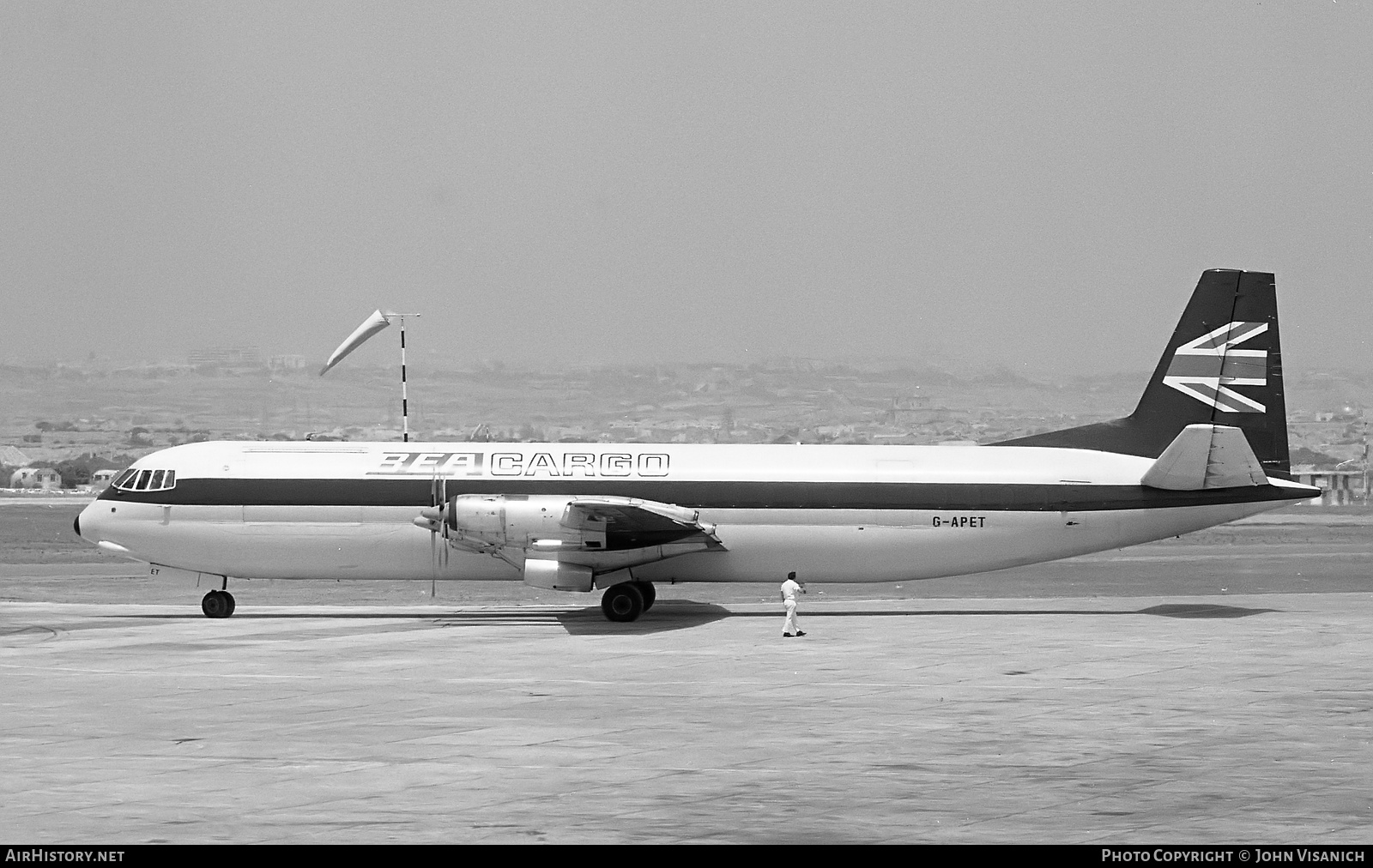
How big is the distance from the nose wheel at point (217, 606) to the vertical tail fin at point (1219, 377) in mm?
17695

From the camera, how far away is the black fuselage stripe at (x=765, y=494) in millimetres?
33625

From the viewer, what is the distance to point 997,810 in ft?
47.1

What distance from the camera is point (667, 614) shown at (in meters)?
35.3

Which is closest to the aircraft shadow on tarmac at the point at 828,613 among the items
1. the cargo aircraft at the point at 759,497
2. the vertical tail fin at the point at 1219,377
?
the cargo aircraft at the point at 759,497

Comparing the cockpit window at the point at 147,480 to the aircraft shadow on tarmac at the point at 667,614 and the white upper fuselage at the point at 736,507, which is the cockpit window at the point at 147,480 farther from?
the aircraft shadow on tarmac at the point at 667,614

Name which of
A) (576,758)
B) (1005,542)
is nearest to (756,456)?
(1005,542)

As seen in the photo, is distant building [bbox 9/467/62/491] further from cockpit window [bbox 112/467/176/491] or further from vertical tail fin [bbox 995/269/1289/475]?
vertical tail fin [bbox 995/269/1289/475]

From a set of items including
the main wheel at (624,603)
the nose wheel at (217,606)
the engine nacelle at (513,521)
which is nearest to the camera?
the engine nacelle at (513,521)

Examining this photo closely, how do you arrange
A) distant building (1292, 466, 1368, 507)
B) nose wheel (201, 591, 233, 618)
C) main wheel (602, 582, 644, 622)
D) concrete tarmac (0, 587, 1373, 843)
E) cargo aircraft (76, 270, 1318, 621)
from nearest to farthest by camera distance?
1. concrete tarmac (0, 587, 1373, 843)
2. main wheel (602, 582, 644, 622)
3. cargo aircraft (76, 270, 1318, 621)
4. nose wheel (201, 591, 233, 618)
5. distant building (1292, 466, 1368, 507)

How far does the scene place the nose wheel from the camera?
113 ft

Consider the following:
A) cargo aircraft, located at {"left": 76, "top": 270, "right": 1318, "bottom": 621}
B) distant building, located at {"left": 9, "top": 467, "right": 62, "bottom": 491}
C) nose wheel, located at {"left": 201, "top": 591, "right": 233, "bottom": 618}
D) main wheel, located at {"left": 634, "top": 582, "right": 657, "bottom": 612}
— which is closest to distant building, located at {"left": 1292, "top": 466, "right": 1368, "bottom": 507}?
cargo aircraft, located at {"left": 76, "top": 270, "right": 1318, "bottom": 621}

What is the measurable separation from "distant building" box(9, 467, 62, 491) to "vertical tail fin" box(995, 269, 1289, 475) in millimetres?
117952

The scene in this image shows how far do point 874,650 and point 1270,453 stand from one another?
11.9 meters

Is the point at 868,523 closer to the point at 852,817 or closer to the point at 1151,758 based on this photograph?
the point at 1151,758
